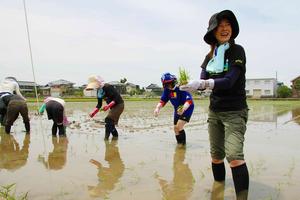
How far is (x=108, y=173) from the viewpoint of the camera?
4250mm

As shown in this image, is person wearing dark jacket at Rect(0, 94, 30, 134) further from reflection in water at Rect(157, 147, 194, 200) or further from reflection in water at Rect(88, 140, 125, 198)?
reflection in water at Rect(157, 147, 194, 200)

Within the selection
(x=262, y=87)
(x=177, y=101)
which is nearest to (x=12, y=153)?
(x=177, y=101)

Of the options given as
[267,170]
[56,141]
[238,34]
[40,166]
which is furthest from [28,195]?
[56,141]

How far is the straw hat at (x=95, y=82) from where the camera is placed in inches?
280

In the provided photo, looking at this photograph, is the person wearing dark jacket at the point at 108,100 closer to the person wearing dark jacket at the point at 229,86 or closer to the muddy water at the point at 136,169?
the muddy water at the point at 136,169

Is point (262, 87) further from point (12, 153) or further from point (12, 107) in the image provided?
point (12, 153)

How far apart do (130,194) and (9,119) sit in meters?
6.31

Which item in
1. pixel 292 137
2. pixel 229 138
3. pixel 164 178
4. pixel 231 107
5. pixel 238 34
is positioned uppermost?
pixel 238 34

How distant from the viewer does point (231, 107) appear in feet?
10.5

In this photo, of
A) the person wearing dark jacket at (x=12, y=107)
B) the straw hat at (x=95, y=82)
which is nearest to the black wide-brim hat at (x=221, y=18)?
the straw hat at (x=95, y=82)

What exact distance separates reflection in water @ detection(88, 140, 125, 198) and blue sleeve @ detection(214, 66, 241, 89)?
5.24 ft

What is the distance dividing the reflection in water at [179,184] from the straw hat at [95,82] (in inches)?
119

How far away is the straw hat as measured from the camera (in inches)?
280

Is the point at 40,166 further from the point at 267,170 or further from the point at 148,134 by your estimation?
the point at 148,134
